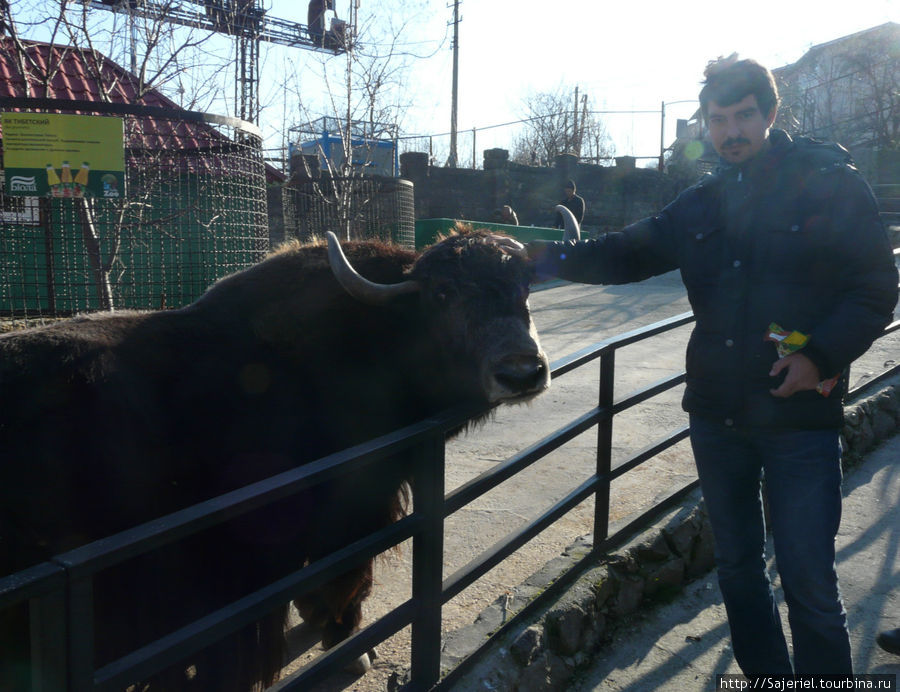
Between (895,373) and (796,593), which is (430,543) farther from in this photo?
(895,373)

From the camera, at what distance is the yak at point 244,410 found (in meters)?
2.94

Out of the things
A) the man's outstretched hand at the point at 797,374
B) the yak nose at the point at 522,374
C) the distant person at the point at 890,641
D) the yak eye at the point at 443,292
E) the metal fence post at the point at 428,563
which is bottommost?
the distant person at the point at 890,641

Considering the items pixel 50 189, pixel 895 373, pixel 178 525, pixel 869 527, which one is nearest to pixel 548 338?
pixel 895 373

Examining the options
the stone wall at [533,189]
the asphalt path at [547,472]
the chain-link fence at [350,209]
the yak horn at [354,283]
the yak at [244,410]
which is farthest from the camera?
the stone wall at [533,189]

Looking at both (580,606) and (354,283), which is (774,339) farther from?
(354,283)

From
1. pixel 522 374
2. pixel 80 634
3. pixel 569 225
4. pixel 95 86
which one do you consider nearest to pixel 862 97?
pixel 95 86

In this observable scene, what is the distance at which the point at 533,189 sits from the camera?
23.6 meters

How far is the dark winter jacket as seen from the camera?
2445 millimetres

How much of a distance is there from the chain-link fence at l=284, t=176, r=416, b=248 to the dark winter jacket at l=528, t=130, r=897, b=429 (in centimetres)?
855

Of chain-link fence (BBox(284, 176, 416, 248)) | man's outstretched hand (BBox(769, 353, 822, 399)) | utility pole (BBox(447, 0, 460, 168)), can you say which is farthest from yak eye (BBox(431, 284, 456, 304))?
utility pole (BBox(447, 0, 460, 168))

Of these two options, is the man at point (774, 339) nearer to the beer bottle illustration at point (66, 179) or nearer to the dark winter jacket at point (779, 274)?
the dark winter jacket at point (779, 274)

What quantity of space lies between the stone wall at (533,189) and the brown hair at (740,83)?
17.4m

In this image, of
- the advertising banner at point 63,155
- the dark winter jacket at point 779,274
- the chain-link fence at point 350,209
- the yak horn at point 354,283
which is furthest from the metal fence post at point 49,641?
the chain-link fence at point 350,209

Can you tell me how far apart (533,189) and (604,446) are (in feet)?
67.0
